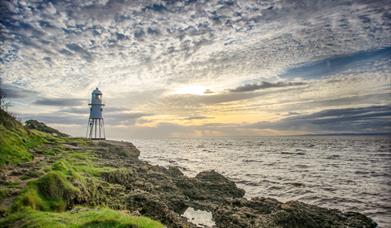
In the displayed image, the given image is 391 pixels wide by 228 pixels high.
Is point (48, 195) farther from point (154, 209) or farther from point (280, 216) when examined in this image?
point (280, 216)

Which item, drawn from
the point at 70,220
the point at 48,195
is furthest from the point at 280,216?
the point at 48,195

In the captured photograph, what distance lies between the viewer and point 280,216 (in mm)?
18953

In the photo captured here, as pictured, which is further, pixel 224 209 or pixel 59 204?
pixel 224 209

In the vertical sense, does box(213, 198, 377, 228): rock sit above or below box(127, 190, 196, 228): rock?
→ below

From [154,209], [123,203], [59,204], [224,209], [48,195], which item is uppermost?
[48,195]

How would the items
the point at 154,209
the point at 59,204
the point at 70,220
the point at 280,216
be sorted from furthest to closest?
1. the point at 280,216
2. the point at 154,209
3. the point at 59,204
4. the point at 70,220

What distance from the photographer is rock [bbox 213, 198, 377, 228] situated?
1820 cm

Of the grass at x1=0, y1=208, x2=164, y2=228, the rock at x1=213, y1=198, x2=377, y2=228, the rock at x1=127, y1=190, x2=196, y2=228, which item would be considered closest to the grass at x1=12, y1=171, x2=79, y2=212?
the grass at x1=0, y1=208, x2=164, y2=228

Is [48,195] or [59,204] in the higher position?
[48,195]

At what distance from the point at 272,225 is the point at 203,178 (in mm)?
16997

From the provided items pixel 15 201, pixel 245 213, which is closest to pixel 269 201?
pixel 245 213

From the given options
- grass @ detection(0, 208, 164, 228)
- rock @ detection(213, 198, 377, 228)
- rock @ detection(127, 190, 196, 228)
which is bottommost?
rock @ detection(213, 198, 377, 228)

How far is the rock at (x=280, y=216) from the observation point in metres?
18.2

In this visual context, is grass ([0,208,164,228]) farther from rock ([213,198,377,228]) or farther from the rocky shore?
rock ([213,198,377,228])
